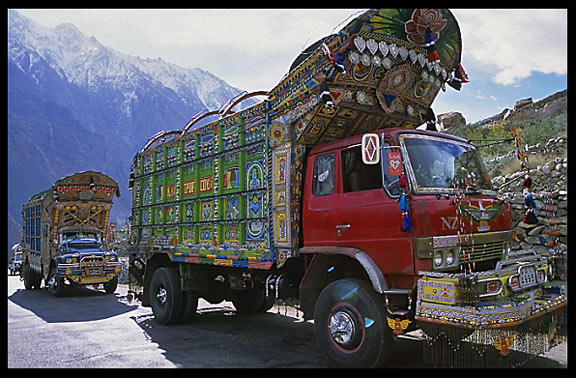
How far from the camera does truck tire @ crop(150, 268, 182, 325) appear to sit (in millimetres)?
8211

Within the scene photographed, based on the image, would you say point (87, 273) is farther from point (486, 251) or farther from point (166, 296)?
point (486, 251)

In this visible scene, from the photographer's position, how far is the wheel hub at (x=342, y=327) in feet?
16.4

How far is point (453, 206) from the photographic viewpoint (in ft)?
15.6

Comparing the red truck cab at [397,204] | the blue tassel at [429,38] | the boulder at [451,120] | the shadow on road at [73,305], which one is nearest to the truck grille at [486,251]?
the red truck cab at [397,204]

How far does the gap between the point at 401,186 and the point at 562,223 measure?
16.8 feet

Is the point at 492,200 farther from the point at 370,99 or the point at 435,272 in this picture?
the point at 370,99

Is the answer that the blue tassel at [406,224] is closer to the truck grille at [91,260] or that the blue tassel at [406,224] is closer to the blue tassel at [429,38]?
the blue tassel at [429,38]

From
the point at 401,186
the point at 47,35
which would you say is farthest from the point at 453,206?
the point at 47,35

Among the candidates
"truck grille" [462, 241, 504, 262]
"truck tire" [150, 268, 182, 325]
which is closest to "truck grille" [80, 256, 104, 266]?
"truck tire" [150, 268, 182, 325]

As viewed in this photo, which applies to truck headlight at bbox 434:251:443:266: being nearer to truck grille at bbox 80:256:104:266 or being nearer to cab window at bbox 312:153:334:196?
cab window at bbox 312:153:334:196

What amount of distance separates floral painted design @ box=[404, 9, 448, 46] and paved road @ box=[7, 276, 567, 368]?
12.9 ft

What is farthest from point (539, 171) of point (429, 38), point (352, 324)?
point (352, 324)

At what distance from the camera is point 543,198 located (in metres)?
8.55

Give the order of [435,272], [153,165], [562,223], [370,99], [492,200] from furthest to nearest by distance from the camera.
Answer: [153,165]
[562,223]
[370,99]
[492,200]
[435,272]
